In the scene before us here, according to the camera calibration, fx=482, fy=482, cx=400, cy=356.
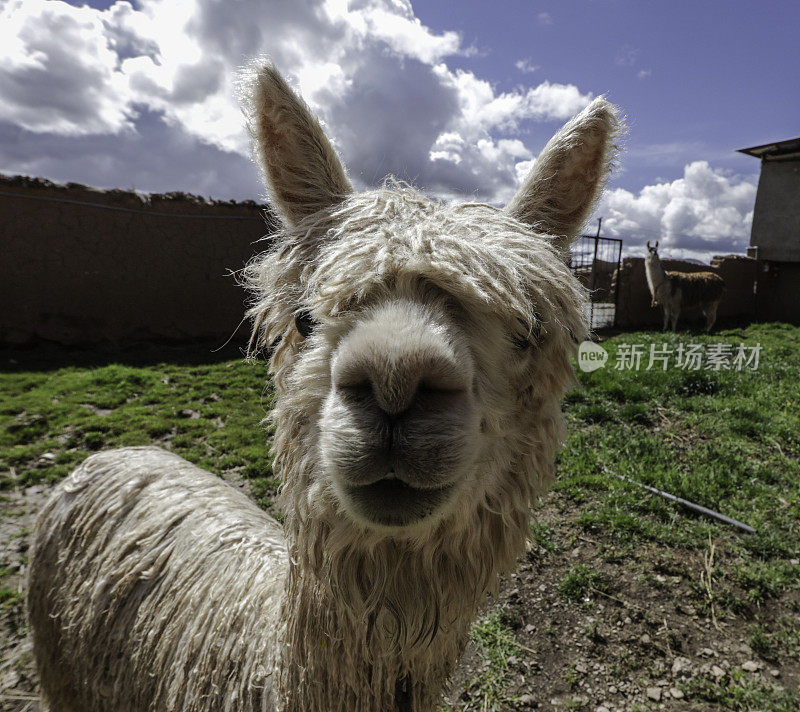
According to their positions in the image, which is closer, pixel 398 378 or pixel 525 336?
pixel 398 378

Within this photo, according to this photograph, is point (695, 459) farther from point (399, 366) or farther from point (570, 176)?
point (399, 366)

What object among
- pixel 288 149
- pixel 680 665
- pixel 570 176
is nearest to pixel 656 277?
pixel 680 665

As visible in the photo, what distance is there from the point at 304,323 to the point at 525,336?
61 cm

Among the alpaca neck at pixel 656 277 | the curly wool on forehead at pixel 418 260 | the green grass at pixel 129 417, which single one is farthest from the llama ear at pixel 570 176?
the alpaca neck at pixel 656 277

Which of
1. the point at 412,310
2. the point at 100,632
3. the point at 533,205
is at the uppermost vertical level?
the point at 533,205

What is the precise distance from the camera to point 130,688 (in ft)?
5.78

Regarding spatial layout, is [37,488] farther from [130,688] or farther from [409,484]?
[409,484]

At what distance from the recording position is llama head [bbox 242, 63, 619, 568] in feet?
3.34

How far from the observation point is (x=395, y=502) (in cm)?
105

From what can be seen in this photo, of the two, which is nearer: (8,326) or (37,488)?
(37,488)

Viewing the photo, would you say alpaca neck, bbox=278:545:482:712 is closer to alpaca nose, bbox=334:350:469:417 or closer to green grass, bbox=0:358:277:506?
alpaca nose, bbox=334:350:469:417

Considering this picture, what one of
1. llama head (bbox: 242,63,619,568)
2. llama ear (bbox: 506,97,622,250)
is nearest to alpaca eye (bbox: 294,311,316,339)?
llama head (bbox: 242,63,619,568)

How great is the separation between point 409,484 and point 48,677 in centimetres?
219

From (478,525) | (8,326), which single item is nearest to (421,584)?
(478,525)
